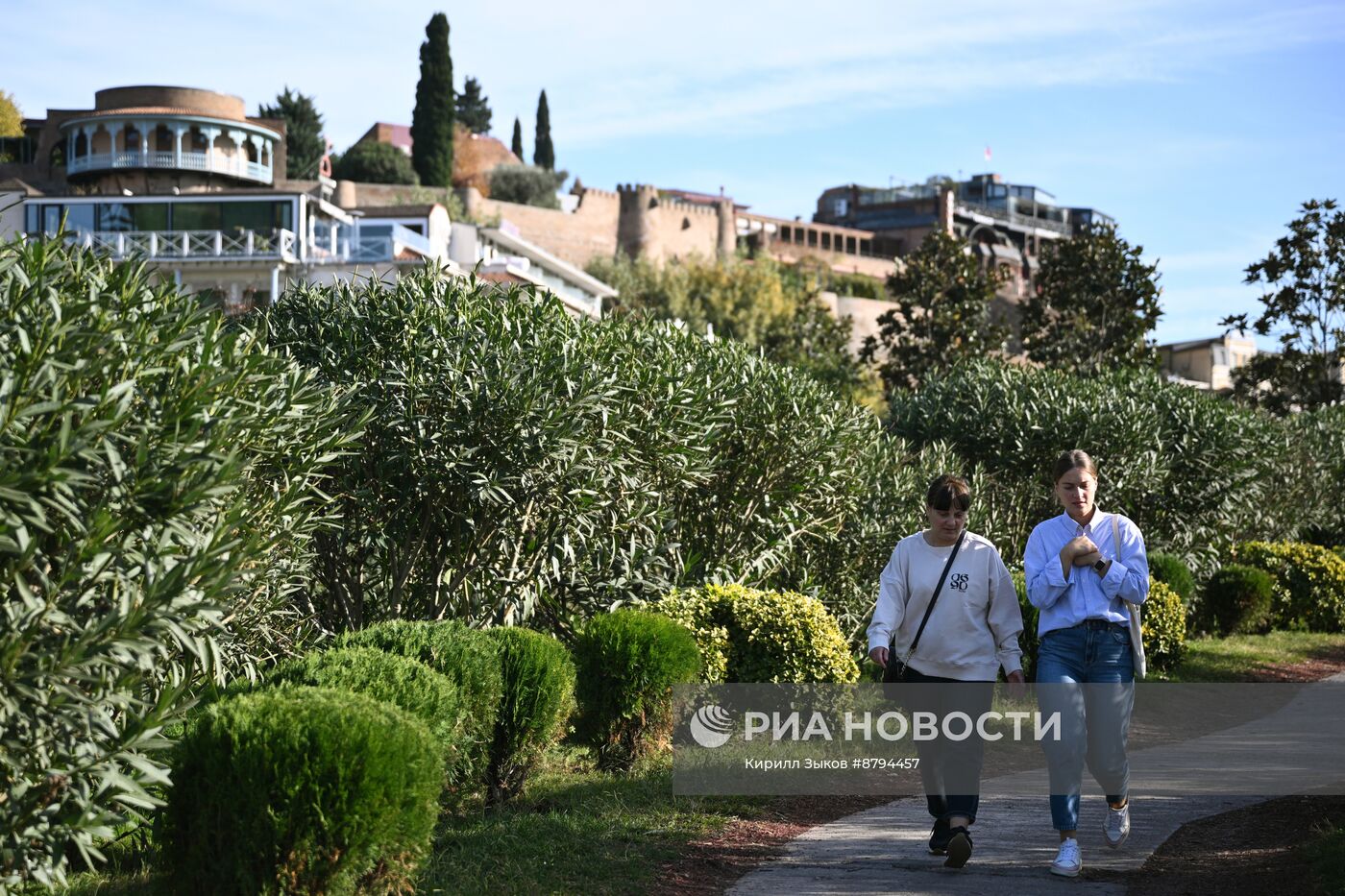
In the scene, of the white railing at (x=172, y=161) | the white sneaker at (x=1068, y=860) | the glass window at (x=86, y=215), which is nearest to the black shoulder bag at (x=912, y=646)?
the white sneaker at (x=1068, y=860)

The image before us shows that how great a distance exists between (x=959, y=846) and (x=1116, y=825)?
1009mm

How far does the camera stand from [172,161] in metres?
65.8

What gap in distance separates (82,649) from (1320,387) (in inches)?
1495

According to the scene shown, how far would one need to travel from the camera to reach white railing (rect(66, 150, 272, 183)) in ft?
216

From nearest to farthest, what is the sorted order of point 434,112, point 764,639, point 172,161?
point 764,639 < point 172,161 < point 434,112

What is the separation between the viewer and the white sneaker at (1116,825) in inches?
275

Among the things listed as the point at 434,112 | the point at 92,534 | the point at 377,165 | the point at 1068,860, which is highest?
the point at 434,112

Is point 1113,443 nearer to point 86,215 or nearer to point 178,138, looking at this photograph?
point 86,215

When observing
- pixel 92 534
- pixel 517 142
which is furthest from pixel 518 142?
pixel 92 534

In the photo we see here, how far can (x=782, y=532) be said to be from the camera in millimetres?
13664

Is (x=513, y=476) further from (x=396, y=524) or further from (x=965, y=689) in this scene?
(x=965, y=689)

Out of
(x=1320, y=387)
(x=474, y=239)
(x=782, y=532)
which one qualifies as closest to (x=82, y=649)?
(x=782, y=532)

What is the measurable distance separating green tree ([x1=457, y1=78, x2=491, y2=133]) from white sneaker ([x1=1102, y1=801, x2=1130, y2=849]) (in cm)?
10468

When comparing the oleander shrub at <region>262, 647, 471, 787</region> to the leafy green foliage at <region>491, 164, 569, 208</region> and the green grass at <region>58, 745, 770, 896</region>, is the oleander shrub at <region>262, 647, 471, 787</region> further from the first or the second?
the leafy green foliage at <region>491, 164, 569, 208</region>
